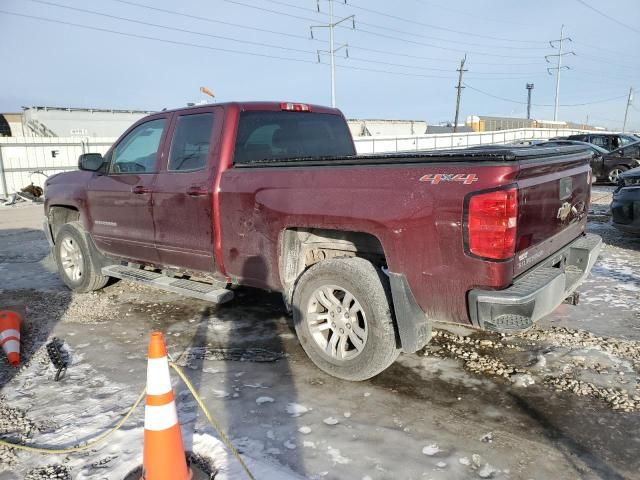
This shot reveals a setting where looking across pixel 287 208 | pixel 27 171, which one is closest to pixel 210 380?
pixel 287 208

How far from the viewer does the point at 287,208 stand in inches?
137

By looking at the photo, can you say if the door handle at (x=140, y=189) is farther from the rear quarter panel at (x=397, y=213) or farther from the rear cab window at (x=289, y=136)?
the rear quarter panel at (x=397, y=213)

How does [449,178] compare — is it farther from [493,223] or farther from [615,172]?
[615,172]

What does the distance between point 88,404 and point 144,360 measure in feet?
2.39

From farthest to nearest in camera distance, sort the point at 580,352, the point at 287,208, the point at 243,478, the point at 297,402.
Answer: the point at 580,352
the point at 287,208
the point at 297,402
the point at 243,478

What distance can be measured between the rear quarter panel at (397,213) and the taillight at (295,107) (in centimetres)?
110

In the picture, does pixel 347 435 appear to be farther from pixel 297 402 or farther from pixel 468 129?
pixel 468 129

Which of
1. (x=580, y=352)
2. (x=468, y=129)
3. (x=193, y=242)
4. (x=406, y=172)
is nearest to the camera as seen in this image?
(x=406, y=172)

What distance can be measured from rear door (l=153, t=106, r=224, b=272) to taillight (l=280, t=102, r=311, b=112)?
679 millimetres

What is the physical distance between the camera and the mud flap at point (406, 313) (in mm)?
2984

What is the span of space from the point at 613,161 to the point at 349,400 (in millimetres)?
15144

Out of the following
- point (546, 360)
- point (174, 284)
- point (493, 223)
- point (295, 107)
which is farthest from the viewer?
point (295, 107)

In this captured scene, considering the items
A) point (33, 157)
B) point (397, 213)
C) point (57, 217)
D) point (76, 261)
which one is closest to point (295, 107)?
point (397, 213)

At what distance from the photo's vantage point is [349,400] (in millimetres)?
3188
